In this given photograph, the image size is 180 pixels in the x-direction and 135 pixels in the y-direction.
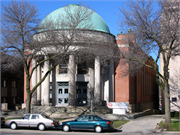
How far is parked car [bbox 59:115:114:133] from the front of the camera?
16.4 meters

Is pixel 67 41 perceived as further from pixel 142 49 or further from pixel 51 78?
pixel 51 78

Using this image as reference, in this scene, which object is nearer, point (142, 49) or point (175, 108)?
point (142, 49)

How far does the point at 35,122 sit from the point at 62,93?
15.9 m

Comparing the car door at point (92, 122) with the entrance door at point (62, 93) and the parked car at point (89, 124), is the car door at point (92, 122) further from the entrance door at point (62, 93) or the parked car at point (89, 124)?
the entrance door at point (62, 93)

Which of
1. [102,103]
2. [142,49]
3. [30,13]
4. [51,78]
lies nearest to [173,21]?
[142,49]

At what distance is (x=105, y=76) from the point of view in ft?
116

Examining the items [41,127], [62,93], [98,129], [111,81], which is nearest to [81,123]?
[98,129]

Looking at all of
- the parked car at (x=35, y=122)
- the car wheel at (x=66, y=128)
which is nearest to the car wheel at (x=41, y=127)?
the parked car at (x=35, y=122)

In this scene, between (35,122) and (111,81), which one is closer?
(35,122)

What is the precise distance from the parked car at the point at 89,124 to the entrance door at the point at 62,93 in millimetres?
16141

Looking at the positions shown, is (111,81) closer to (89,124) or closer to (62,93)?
(62,93)

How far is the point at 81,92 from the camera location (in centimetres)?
3412

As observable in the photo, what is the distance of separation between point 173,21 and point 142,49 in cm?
369

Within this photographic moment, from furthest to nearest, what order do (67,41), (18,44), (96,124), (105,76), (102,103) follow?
(105,76) → (102,103) → (67,41) → (18,44) → (96,124)
